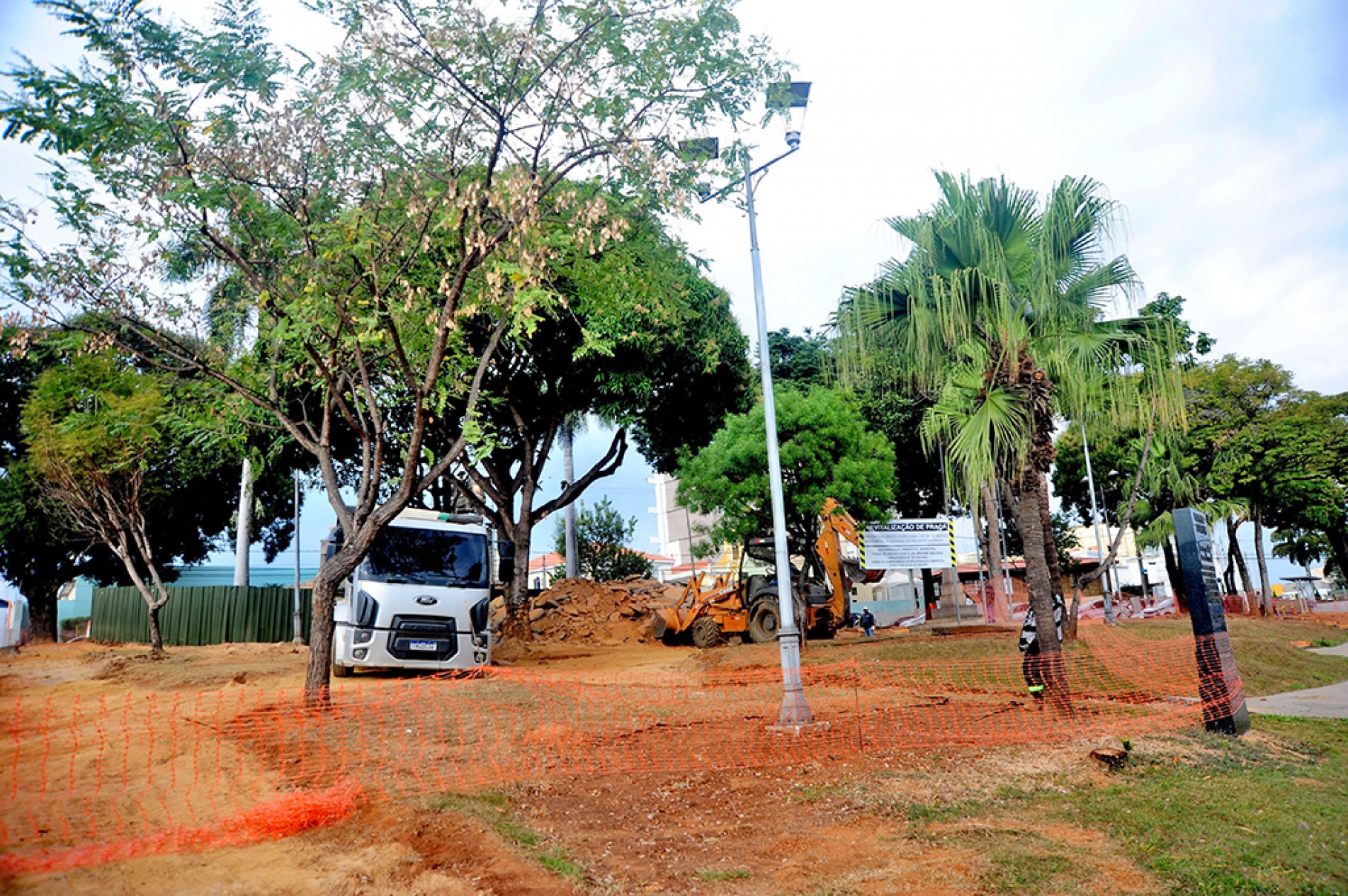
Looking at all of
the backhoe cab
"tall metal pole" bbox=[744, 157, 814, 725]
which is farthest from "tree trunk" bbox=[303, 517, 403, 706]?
the backhoe cab

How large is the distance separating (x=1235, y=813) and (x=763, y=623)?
15223 mm

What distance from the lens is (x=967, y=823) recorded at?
232 inches

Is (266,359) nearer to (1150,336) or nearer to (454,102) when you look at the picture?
(454,102)

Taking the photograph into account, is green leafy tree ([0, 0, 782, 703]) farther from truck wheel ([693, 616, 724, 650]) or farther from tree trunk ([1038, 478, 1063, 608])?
truck wheel ([693, 616, 724, 650])

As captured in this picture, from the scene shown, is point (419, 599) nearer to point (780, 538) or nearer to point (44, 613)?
point (780, 538)

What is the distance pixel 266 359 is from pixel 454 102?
612cm

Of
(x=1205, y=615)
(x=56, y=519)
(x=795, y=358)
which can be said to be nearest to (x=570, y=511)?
(x=795, y=358)

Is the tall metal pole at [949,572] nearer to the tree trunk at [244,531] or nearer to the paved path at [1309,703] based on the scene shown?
the paved path at [1309,703]

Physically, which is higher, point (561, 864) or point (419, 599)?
point (419, 599)

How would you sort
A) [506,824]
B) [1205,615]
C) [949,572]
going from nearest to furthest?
[506,824]
[1205,615]
[949,572]

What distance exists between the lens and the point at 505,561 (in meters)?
19.2

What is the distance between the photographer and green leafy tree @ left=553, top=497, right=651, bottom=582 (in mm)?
41938

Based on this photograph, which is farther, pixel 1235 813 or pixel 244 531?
pixel 244 531

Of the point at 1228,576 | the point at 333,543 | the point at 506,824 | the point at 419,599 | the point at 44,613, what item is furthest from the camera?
the point at 1228,576
